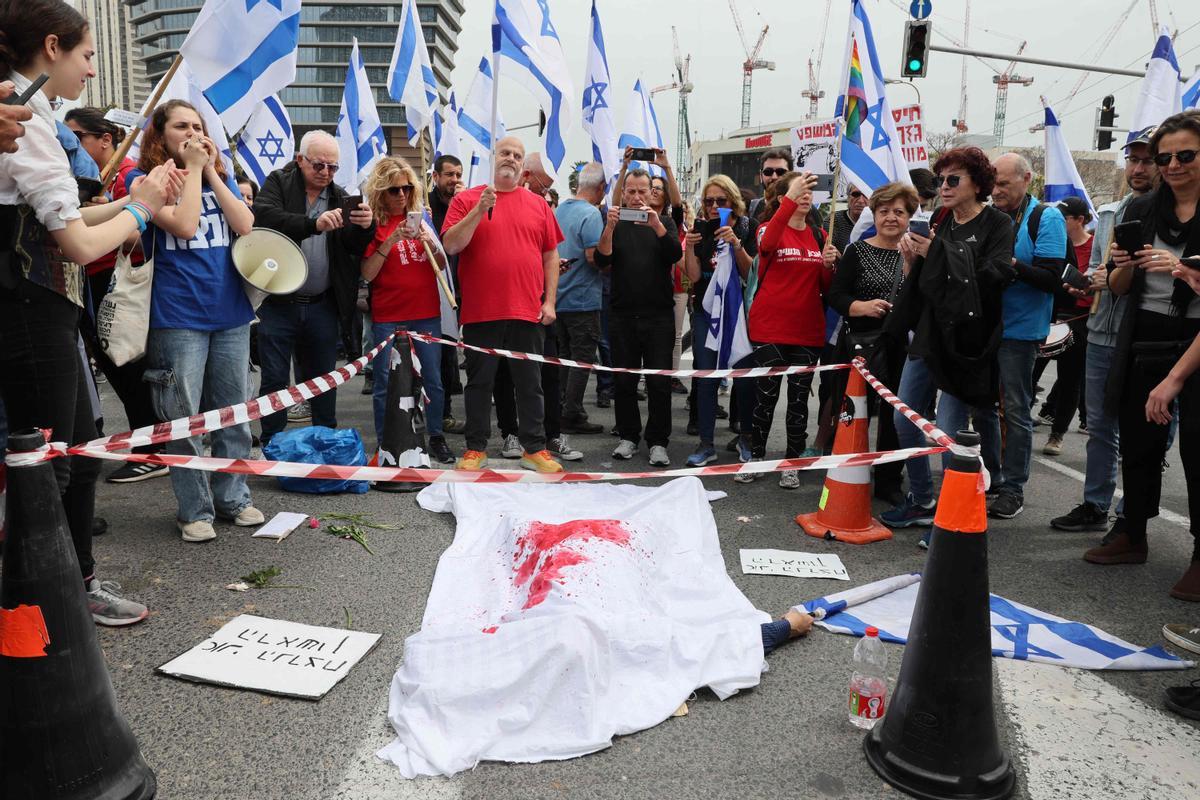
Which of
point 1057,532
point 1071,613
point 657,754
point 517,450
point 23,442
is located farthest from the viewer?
point 517,450

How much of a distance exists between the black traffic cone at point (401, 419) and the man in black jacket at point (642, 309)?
5.38 ft

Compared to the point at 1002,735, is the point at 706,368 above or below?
above

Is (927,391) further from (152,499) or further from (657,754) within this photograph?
(152,499)

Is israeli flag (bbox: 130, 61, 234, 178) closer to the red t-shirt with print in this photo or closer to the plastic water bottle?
the red t-shirt with print

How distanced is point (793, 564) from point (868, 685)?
1.65 meters

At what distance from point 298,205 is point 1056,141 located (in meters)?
6.99

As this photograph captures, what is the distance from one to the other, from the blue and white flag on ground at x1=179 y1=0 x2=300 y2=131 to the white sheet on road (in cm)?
317

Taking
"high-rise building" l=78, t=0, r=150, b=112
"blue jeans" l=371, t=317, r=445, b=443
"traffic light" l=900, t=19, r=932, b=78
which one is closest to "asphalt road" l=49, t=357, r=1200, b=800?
"blue jeans" l=371, t=317, r=445, b=443

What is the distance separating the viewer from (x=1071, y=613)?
4008mm

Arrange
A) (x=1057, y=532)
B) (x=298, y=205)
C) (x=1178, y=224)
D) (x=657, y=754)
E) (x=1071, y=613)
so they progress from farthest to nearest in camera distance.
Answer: (x=298, y=205) → (x=1057, y=532) → (x=1178, y=224) → (x=1071, y=613) → (x=657, y=754)

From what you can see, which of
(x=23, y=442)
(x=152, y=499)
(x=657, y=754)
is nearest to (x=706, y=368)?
(x=152, y=499)

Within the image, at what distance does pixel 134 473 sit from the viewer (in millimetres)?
5762

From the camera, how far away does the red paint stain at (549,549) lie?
3363mm

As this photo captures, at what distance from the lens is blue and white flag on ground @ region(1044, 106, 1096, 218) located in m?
8.24
